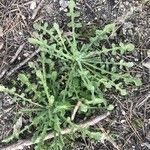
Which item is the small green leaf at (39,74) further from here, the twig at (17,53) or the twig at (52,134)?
the twig at (52,134)

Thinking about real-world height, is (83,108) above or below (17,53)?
below

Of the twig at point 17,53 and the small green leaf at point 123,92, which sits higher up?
the twig at point 17,53

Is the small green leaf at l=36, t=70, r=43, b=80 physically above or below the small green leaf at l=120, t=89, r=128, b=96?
above

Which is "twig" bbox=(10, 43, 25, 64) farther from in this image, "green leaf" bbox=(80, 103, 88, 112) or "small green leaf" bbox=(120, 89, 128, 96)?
"small green leaf" bbox=(120, 89, 128, 96)

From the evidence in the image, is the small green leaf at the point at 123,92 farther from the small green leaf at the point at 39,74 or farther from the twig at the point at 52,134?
the small green leaf at the point at 39,74

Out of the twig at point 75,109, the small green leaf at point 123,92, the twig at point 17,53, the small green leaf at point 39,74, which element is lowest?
the twig at point 75,109

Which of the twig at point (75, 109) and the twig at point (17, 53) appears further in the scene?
the twig at point (17, 53)

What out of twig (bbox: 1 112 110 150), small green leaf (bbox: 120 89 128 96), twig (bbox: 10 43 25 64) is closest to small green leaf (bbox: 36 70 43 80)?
twig (bbox: 10 43 25 64)

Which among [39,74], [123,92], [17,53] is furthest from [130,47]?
[17,53]

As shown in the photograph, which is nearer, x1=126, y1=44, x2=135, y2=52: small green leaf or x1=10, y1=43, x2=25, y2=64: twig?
x1=126, y1=44, x2=135, y2=52: small green leaf

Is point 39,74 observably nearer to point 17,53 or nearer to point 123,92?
point 17,53

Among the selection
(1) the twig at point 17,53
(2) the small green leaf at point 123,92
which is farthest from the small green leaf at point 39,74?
(2) the small green leaf at point 123,92

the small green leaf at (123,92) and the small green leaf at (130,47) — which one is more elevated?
the small green leaf at (130,47)

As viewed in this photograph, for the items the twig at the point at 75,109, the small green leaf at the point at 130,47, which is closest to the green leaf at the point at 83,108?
the twig at the point at 75,109
